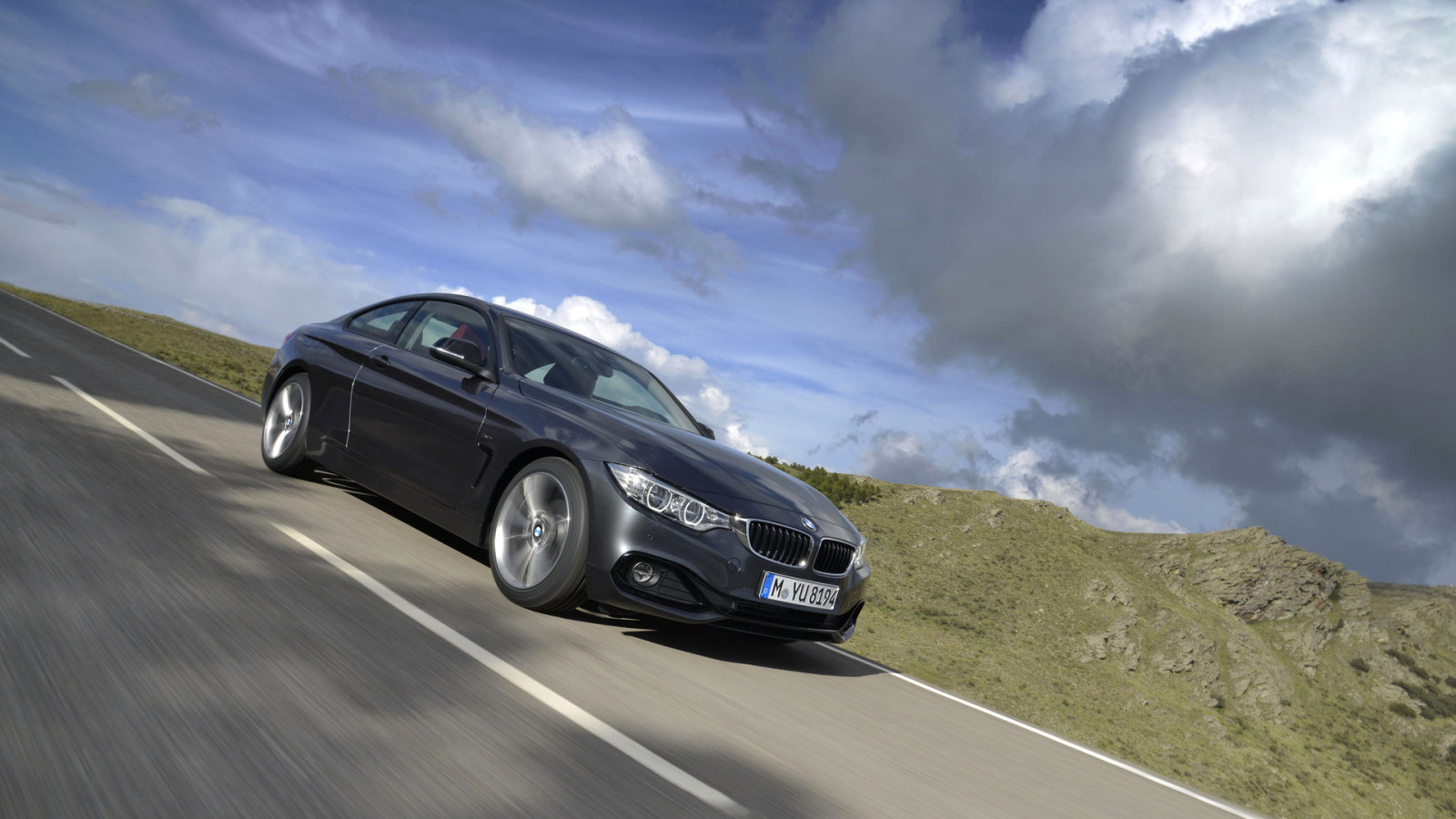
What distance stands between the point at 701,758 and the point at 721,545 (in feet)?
4.45

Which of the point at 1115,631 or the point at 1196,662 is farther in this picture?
the point at 1196,662

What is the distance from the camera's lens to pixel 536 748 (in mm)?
2891

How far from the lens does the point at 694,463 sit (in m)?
4.76

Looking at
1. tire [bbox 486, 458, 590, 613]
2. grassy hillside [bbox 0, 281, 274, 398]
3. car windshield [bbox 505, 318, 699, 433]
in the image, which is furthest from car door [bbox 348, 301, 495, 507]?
grassy hillside [bbox 0, 281, 274, 398]

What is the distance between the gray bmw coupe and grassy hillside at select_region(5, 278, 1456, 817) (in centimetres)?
447

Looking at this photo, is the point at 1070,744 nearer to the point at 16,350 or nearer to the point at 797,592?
the point at 797,592

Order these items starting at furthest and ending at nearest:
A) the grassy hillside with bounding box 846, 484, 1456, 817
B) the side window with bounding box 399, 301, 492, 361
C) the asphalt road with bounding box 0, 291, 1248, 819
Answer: the grassy hillside with bounding box 846, 484, 1456, 817 → the side window with bounding box 399, 301, 492, 361 → the asphalt road with bounding box 0, 291, 1248, 819

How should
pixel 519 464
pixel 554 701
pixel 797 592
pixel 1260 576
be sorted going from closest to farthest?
pixel 554 701 → pixel 797 592 → pixel 519 464 → pixel 1260 576

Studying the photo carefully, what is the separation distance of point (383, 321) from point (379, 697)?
4.36 metres

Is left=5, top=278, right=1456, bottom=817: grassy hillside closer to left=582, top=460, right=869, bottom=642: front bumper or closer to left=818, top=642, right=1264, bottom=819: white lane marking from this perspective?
left=818, top=642, right=1264, bottom=819: white lane marking

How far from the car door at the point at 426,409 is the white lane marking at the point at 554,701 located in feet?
2.92

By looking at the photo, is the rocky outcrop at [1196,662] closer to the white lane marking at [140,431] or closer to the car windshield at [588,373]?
the car windshield at [588,373]

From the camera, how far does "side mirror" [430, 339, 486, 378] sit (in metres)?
5.40

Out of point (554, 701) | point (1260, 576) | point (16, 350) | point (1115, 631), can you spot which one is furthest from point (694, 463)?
point (1260, 576)
